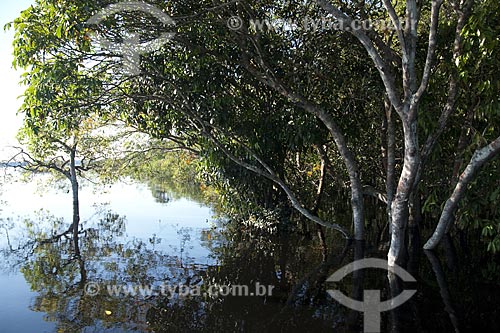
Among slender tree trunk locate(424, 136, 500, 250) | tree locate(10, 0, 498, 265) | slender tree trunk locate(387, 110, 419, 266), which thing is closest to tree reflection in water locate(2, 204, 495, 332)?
slender tree trunk locate(387, 110, 419, 266)

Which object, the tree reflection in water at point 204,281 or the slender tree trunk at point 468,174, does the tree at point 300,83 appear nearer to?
the slender tree trunk at point 468,174

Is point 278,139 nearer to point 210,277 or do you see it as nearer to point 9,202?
point 210,277

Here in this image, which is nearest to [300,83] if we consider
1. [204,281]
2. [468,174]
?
[468,174]

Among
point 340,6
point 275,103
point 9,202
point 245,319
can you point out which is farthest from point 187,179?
point 245,319

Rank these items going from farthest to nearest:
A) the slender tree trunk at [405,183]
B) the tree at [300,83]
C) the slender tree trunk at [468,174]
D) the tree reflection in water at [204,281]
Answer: the tree at [300,83] < the slender tree trunk at [405,183] < the slender tree trunk at [468,174] < the tree reflection in water at [204,281]

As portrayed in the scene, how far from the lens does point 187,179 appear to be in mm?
23344

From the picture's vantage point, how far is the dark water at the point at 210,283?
4.50 metres

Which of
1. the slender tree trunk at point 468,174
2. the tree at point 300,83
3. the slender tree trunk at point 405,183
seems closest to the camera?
the slender tree trunk at point 468,174

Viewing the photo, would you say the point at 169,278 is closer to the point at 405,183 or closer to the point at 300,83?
the point at 405,183

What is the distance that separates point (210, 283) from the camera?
6.02 metres

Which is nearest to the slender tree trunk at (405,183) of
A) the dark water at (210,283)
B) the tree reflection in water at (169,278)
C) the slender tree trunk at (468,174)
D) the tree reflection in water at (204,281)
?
the dark water at (210,283)

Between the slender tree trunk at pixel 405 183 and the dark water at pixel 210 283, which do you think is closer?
the dark water at pixel 210 283

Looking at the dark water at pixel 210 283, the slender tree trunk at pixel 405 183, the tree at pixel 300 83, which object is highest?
the tree at pixel 300 83

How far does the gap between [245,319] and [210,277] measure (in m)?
1.85
